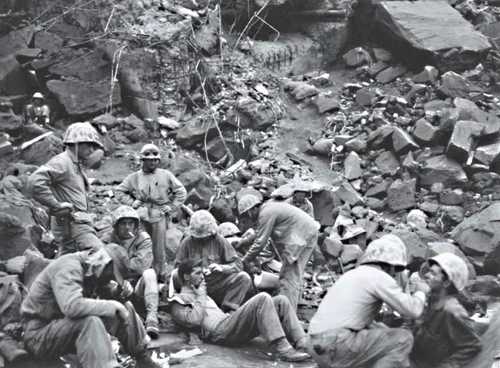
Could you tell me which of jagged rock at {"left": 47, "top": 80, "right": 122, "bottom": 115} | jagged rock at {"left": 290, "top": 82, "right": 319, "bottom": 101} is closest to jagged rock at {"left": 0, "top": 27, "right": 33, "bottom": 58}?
jagged rock at {"left": 47, "top": 80, "right": 122, "bottom": 115}

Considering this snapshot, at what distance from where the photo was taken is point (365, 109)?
49.1 feet

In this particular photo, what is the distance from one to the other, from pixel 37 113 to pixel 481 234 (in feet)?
26.6

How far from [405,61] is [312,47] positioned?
230cm

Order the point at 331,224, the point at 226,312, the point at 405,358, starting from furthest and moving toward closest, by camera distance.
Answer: the point at 331,224
the point at 226,312
the point at 405,358

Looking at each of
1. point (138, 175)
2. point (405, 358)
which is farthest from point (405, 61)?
point (405, 358)

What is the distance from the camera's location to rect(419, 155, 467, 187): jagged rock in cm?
1283

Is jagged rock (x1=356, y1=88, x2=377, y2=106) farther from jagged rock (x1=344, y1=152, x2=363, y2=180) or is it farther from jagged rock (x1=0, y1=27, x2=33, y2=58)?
jagged rock (x1=0, y1=27, x2=33, y2=58)

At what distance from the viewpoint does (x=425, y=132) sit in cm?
1354

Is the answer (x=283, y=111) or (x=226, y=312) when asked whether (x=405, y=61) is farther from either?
(x=226, y=312)

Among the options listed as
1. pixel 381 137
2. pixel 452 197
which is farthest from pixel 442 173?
pixel 381 137

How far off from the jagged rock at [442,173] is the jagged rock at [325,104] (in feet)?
9.18

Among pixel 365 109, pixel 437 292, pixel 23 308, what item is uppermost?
pixel 437 292

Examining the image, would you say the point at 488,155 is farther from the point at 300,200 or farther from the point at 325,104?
the point at 300,200

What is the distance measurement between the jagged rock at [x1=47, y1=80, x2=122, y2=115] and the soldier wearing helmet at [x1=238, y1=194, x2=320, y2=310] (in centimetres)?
599
